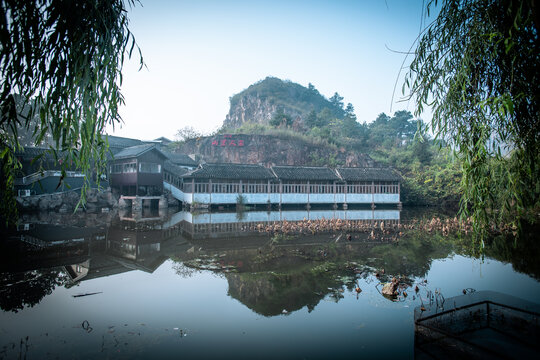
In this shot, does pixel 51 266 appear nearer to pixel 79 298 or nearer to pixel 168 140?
pixel 79 298

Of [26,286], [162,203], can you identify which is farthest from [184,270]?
[162,203]

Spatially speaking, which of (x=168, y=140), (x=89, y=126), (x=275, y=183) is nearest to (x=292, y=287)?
(x=89, y=126)

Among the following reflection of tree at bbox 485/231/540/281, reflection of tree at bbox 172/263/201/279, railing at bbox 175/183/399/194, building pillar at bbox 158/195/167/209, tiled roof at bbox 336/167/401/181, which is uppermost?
tiled roof at bbox 336/167/401/181

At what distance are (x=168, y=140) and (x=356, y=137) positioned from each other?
32.2m

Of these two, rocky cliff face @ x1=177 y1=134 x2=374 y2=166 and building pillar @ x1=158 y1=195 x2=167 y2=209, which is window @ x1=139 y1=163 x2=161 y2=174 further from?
rocky cliff face @ x1=177 y1=134 x2=374 y2=166

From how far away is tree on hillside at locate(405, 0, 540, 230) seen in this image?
13.5 feet

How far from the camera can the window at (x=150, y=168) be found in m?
26.1

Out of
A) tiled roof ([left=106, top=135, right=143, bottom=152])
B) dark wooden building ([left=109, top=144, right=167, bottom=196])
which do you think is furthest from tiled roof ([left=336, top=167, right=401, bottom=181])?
tiled roof ([left=106, top=135, right=143, bottom=152])

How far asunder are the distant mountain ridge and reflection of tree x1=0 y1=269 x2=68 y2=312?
202ft

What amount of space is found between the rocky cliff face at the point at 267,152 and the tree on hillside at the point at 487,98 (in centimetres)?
3690

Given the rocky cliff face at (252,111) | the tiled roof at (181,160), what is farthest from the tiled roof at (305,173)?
the rocky cliff face at (252,111)

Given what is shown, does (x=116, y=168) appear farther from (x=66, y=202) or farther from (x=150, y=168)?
(x=66, y=202)

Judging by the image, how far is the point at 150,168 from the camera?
2659 centimetres

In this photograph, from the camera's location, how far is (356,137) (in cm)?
5334
